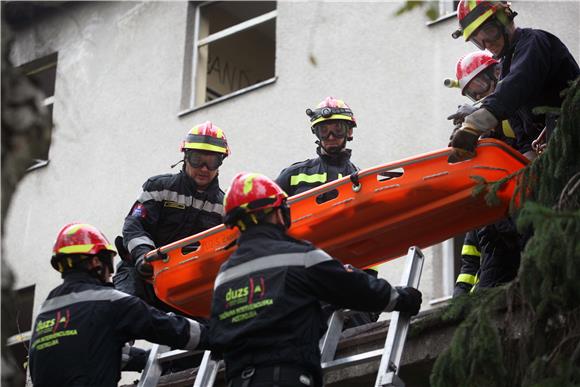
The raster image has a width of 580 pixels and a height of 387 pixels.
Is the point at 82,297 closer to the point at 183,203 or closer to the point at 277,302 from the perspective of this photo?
the point at 277,302

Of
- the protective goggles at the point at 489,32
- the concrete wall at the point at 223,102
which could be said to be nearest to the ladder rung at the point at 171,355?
the protective goggles at the point at 489,32

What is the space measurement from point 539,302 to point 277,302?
3.74 ft

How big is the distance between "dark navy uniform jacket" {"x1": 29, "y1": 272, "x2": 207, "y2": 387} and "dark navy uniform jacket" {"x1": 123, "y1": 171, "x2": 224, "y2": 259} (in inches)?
70.7

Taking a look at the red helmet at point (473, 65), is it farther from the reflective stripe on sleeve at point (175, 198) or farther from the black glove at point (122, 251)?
the black glove at point (122, 251)

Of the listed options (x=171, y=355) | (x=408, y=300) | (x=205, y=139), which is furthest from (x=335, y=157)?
(x=408, y=300)

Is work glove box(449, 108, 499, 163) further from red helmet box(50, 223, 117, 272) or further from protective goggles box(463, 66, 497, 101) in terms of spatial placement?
red helmet box(50, 223, 117, 272)

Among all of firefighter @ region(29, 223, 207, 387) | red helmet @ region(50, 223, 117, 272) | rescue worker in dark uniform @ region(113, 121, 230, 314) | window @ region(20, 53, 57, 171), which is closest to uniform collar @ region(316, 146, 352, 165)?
rescue worker in dark uniform @ region(113, 121, 230, 314)

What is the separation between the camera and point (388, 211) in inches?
262

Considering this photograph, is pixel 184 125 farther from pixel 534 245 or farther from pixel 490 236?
pixel 534 245

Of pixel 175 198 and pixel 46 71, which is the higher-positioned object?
pixel 46 71

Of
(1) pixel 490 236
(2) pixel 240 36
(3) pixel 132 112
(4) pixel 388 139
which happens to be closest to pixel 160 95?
(3) pixel 132 112

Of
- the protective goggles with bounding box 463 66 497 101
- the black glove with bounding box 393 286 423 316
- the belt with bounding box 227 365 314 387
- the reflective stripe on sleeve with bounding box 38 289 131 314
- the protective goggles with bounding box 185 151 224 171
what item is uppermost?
the protective goggles with bounding box 463 66 497 101

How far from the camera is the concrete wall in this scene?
11422 mm

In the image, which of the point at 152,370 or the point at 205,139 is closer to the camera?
the point at 152,370
